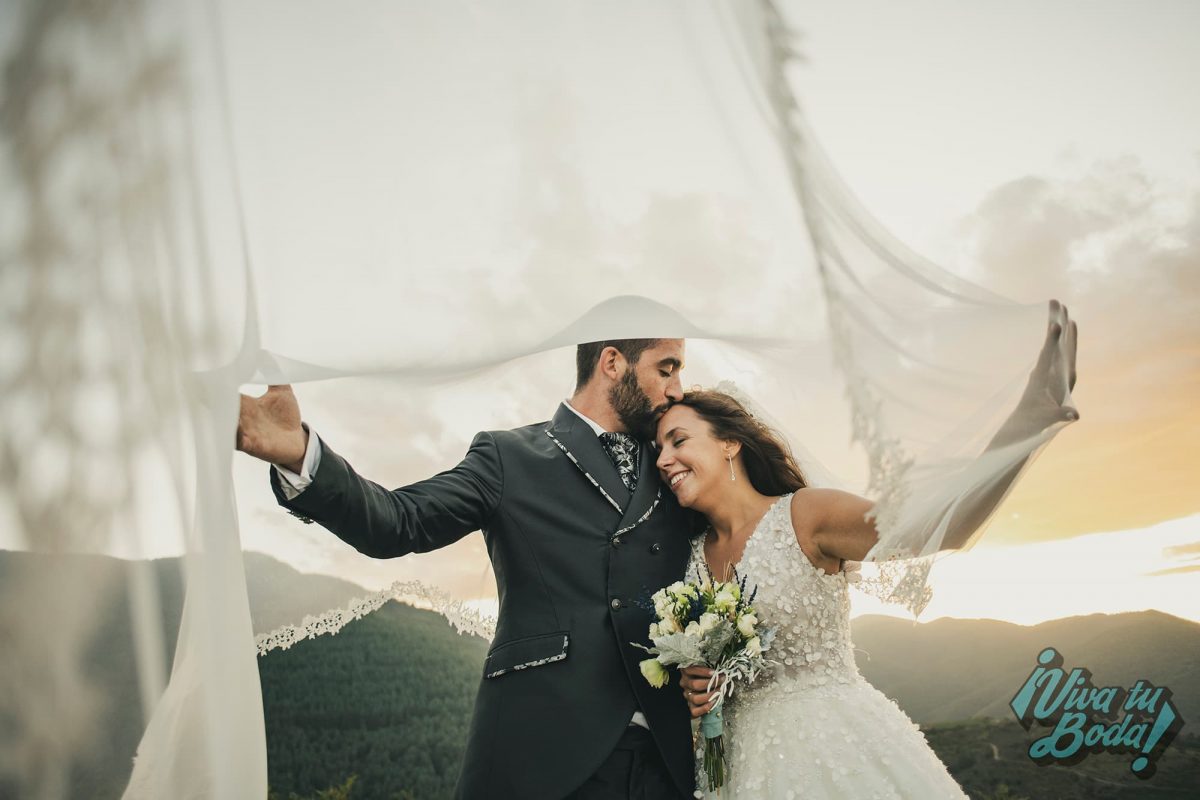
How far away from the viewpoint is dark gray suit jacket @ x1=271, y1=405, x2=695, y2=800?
2.15 metres

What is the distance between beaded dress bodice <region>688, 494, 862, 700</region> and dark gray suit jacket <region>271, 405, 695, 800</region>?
0.96 ft

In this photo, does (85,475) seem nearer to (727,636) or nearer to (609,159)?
(609,159)

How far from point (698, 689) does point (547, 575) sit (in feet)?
1.74

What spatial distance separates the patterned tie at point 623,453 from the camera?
8.91 ft

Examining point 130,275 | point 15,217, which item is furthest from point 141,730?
point 15,217

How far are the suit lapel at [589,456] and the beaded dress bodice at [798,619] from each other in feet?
1.59

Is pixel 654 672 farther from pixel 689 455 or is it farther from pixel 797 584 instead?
pixel 689 455

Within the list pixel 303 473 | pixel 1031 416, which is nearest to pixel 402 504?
pixel 303 473

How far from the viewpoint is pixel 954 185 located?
3277mm

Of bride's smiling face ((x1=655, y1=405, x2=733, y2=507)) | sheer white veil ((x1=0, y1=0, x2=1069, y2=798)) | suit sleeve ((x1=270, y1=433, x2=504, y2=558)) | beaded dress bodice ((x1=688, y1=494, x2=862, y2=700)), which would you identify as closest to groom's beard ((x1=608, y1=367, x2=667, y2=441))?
bride's smiling face ((x1=655, y1=405, x2=733, y2=507))

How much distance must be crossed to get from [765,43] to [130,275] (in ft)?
4.68

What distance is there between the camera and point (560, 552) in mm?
2430

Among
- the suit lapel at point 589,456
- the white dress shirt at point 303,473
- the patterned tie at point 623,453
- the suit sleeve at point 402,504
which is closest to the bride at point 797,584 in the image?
the patterned tie at point 623,453

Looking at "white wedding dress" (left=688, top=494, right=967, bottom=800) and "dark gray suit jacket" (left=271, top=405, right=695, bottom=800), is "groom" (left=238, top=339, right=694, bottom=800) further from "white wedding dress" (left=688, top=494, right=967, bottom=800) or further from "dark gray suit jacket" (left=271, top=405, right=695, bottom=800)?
"white wedding dress" (left=688, top=494, right=967, bottom=800)
